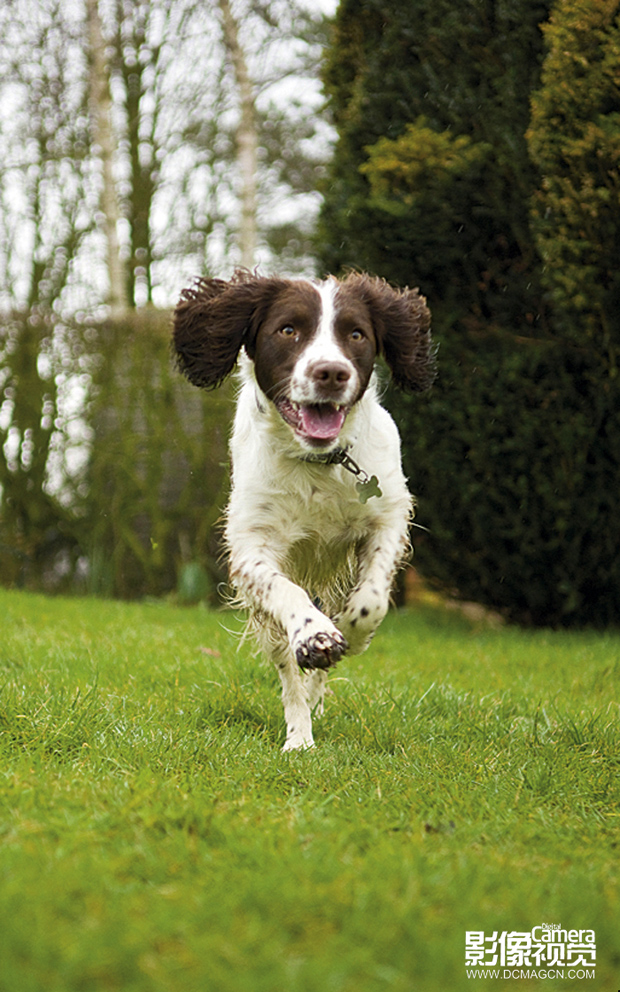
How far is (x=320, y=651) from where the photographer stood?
8.66ft

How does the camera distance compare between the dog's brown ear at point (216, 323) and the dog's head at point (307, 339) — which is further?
the dog's brown ear at point (216, 323)

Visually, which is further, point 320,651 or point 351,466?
point 351,466

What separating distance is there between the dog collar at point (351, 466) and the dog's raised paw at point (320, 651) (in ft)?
1.99

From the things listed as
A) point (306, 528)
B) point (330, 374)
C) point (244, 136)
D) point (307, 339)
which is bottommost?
point (306, 528)

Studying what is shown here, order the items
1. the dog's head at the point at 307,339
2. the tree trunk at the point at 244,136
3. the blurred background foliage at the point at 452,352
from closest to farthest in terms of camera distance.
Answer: the dog's head at the point at 307,339 < the blurred background foliage at the point at 452,352 < the tree trunk at the point at 244,136

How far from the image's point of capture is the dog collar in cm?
313

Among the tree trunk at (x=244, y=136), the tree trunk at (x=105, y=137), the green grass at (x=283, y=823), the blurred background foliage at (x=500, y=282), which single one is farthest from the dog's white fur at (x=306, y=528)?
the tree trunk at (x=105, y=137)

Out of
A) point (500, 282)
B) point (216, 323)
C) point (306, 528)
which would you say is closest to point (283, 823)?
point (306, 528)

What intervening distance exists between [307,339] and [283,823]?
1.50m

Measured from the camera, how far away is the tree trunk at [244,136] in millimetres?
9547

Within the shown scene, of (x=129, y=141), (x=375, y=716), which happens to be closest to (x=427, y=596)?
(x=375, y=716)

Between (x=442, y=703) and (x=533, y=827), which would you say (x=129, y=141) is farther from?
(x=533, y=827)

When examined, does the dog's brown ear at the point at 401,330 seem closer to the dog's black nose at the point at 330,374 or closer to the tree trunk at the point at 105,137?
the dog's black nose at the point at 330,374

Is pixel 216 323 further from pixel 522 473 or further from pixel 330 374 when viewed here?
pixel 522 473
